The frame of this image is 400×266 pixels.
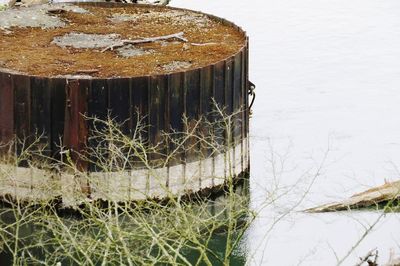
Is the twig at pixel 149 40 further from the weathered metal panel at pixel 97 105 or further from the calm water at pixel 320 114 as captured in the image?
the calm water at pixel 320 114

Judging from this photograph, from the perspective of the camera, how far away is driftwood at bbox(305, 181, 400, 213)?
92.2 feet

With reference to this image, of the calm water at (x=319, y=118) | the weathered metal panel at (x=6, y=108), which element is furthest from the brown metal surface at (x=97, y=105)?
the calm water at (x=319, y=118)

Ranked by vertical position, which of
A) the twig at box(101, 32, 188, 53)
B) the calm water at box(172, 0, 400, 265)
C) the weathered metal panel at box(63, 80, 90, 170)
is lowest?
the calm water at box(172, 0, 400, 265)

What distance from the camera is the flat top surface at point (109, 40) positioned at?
28.0 meters

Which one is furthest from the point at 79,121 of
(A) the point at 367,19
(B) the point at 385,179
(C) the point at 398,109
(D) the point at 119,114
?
(A) the point at 367,19

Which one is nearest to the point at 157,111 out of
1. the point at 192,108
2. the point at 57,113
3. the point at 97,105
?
the point at 192,108

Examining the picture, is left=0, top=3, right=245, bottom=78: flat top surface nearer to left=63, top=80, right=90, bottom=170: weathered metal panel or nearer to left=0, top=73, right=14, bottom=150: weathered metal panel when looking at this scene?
left=0, top=73, right=14, bottom=150: weathered metal panel

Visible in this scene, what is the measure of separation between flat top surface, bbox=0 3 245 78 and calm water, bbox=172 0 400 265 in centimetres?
358

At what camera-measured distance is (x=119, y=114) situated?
26.3 meters

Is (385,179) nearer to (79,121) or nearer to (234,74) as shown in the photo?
(234,74)

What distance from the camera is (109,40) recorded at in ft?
100

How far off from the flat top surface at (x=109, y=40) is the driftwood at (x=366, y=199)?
4713 millimetres

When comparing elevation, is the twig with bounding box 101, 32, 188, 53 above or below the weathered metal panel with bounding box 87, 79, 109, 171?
above

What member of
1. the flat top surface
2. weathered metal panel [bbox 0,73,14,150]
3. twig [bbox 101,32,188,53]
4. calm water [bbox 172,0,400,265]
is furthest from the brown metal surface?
twig [bbox 101,32,188,53]
